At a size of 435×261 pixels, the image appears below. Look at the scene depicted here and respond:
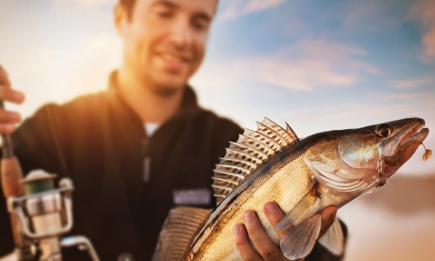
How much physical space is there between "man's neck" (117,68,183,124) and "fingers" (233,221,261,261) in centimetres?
64

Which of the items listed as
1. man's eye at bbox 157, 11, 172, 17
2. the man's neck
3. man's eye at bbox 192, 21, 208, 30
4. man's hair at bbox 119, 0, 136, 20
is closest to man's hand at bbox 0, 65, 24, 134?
the man's neck

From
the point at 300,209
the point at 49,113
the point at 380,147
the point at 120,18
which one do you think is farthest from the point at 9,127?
the point at 380,147

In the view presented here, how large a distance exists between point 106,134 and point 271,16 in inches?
35.5

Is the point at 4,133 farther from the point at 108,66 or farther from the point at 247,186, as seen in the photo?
the point at 247,186

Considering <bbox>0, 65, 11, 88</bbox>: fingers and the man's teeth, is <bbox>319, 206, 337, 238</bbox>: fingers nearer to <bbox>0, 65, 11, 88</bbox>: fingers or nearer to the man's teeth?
the man's teeth

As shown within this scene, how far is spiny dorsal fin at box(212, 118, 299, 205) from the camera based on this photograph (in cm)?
125

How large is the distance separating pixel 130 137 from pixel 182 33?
518 mm

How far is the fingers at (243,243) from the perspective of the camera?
1.23 meters

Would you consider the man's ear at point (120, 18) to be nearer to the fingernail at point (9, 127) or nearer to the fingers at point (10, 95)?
the fingers at point (10, 95)

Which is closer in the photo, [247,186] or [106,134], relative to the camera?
[247,186]

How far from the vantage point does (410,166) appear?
1507 mm

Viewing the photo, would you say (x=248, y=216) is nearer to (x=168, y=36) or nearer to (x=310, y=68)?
(x=310, y=68)

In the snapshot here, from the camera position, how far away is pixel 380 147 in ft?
3.52

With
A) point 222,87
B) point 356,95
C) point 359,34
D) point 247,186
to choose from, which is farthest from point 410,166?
point 222,87
